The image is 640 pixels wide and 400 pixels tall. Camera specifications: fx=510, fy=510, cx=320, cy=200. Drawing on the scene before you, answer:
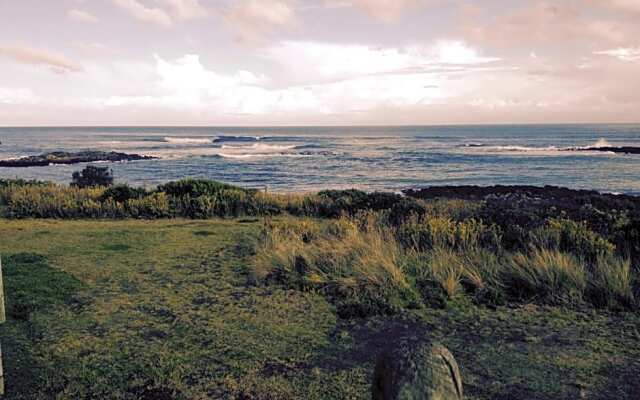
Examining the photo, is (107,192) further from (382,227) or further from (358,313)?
(358,313)

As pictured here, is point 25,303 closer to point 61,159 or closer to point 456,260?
point 456,260

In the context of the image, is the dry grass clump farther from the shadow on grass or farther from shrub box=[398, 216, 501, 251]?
the shadow on grass

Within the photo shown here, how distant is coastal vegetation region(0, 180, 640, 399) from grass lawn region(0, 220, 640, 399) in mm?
23

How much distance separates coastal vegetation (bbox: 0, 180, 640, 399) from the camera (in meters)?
4.72

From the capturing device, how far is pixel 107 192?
665 inches

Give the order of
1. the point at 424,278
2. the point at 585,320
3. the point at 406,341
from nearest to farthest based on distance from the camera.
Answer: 1. the point at 406,341
2. the point at 585,320
3. the point at 424,278

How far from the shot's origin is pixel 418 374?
2682 mm

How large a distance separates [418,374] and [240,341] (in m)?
3.29

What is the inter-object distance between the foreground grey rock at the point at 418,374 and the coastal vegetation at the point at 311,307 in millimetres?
1724

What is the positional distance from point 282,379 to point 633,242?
25.3ft

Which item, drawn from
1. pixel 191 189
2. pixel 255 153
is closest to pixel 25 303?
pixel 191 189

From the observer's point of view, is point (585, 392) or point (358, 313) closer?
point (585, 392)

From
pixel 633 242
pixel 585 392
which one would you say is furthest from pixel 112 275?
pixel 633 242

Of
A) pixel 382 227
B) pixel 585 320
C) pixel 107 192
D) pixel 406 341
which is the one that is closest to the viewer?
pixel 406 341
